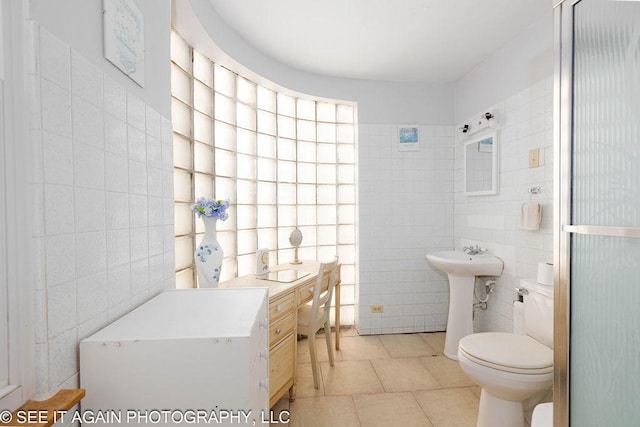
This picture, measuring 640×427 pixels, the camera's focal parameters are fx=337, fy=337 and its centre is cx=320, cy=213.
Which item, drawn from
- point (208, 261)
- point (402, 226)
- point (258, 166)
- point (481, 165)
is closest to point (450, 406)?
point (402, 226)

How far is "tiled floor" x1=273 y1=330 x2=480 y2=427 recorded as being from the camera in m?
1.99

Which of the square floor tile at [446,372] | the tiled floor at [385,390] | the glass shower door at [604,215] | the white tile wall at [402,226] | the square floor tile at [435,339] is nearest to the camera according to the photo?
the glass shower door at [604,215]

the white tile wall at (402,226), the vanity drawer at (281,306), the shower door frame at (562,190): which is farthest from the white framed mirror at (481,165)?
the vanity drawer at (281,306)

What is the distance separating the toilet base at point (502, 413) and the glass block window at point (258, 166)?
177 cm

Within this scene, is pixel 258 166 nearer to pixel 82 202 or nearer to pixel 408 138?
pixel 408 138

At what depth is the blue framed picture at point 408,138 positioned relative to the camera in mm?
3270

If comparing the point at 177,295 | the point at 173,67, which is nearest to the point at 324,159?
the point at 173,67

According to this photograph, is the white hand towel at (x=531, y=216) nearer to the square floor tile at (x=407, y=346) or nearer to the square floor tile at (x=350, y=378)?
the square floor tile at (x=407, y=346)

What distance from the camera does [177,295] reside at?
4.42 feet

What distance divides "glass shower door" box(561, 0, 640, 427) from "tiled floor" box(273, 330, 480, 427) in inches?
41.7

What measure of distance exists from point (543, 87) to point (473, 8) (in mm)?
680

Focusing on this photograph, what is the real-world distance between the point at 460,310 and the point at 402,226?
36.4 inches

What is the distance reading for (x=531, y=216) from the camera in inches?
86.9

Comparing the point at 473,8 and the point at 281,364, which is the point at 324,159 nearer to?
the point at 473,8
